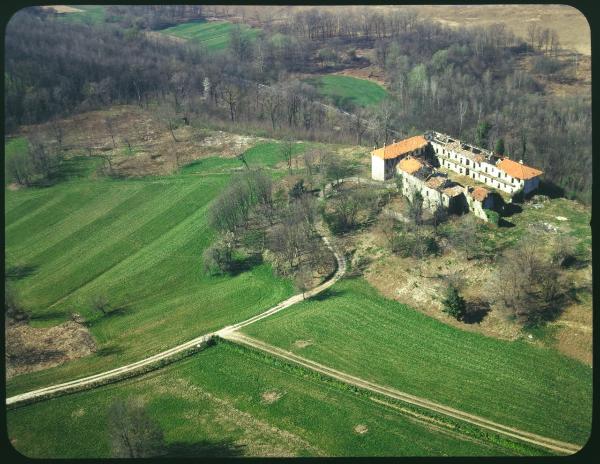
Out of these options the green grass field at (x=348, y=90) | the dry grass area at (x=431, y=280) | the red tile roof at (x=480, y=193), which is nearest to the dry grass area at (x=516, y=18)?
the green grass field at (x=348, y=90)

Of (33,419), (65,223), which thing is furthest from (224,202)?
(33,419)

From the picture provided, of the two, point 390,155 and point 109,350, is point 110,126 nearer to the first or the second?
point 390,155

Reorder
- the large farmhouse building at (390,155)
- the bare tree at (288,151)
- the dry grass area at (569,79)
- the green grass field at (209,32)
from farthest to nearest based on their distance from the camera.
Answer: the green grass field at (209,32) < the dry grass area at (569,79) < the bare tree at (288,151) < the large farmhouse building at (390,155)

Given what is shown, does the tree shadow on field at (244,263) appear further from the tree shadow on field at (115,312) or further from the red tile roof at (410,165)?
the red tile roof at (410,165)

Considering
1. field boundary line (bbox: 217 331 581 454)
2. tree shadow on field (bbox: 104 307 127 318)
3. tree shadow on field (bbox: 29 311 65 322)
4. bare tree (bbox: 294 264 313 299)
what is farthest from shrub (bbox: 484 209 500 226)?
tree shadow on field (bbox: 29 311 65 322)

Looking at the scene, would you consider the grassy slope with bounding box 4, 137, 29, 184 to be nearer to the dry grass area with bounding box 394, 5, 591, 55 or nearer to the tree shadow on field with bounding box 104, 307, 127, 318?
the tree shadow on field with bounding box 104, 307, 127, 318

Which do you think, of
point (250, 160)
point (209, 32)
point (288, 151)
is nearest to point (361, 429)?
point (288, 151)
